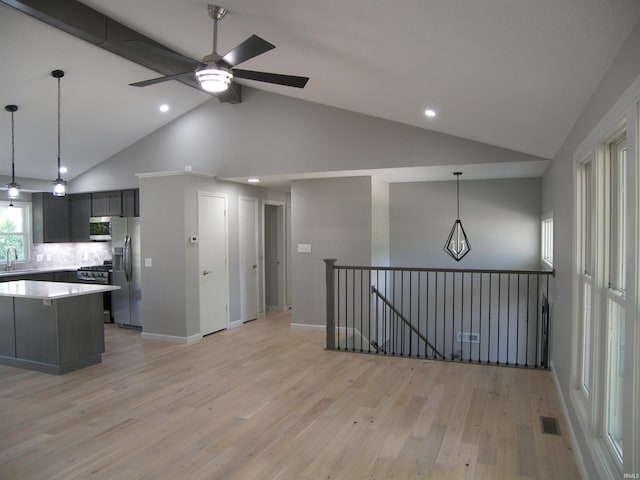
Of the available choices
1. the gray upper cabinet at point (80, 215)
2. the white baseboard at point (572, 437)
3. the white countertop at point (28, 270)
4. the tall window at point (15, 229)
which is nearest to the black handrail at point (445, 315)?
the white baseboard at point (572, 437)

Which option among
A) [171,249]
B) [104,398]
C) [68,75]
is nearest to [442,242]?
[171,249]

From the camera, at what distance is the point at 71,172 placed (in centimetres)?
754

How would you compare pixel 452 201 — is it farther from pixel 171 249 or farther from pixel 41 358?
pixel 41 358

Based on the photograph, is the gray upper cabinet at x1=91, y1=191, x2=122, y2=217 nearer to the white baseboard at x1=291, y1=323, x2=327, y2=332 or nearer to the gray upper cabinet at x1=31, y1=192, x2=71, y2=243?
the gray upper cabinet at x1=31, y1=192, x2=71, y2=243

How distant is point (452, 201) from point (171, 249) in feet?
15.0

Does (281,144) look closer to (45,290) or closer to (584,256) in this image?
(45,290)

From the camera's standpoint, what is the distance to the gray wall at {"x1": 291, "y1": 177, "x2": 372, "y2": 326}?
6180mm

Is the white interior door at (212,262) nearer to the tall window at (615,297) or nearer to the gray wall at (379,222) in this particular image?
the gray wall at (379,222)

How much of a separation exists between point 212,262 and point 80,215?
3.41 m

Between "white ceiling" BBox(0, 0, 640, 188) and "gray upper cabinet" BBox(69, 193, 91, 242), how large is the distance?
1260 millimetres

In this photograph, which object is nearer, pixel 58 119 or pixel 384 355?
pixel 384 355

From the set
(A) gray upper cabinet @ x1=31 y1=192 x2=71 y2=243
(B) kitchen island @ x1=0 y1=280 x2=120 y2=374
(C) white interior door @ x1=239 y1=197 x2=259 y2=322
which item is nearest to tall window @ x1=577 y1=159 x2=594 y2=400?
(B) kitchen island @ x1=0 y1=280 x2=120 y2=374

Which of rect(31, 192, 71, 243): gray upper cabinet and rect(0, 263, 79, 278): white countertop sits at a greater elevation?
rect(31, 192, 71, 243): gray upper cabinet

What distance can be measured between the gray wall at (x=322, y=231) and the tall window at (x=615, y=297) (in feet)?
13.0
